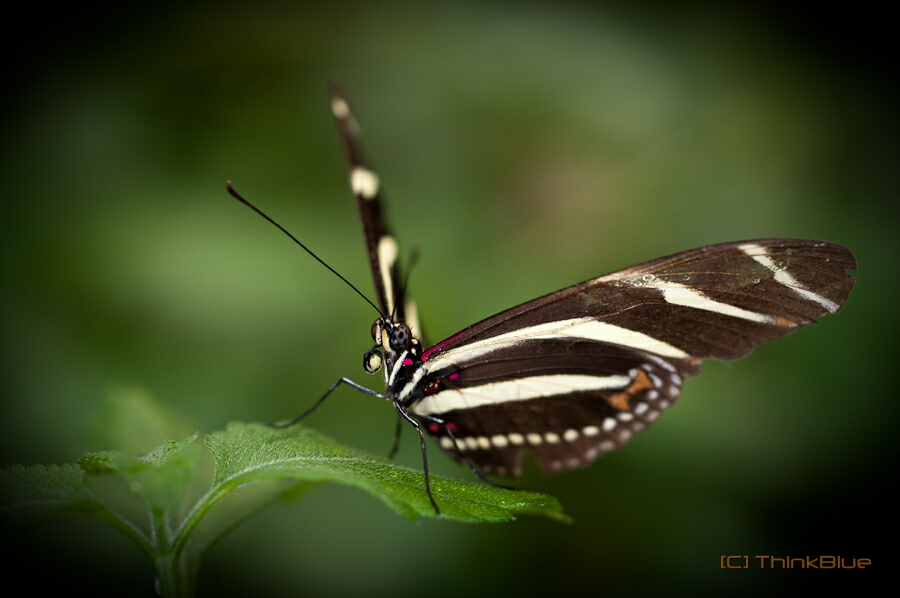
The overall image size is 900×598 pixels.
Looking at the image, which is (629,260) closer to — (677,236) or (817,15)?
(677,236)

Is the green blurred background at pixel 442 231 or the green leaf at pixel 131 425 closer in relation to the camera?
the green leaf at pixel 131 425

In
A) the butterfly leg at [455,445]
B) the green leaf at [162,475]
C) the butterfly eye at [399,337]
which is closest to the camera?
the green leaf at [162,475]

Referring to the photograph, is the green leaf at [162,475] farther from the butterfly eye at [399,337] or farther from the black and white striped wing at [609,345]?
the black and white striped wing at [609,345]

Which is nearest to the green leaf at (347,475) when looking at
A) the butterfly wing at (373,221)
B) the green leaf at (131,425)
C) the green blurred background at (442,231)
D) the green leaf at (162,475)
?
the green leaf at (162,475)

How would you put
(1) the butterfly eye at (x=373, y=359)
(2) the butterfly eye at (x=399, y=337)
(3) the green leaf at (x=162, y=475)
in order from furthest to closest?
1. (1) the butterfly eye at (x=373, y=359)
2. (2) the butterfly eye at (x=399, y=337)
3. (3) the green leaf at (x=162, y=475)

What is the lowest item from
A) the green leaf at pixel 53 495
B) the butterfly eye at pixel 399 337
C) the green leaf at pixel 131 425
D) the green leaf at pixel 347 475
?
the green leaf at pixel 53 495

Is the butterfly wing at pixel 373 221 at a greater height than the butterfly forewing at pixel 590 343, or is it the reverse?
the butterfly wing at pixel 373 221

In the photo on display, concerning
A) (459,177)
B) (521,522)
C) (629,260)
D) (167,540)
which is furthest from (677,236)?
(167,540)

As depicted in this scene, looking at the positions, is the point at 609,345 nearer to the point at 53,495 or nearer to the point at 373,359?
the point at 373,359
